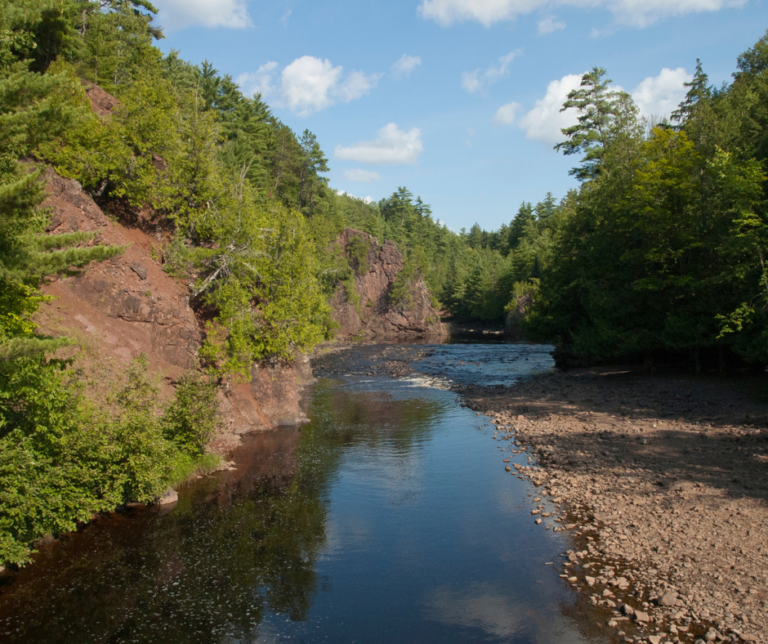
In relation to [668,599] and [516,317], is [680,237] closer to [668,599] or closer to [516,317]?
[668,599]

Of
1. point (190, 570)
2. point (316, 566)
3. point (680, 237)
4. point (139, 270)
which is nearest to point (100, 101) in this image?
point (139, 270)

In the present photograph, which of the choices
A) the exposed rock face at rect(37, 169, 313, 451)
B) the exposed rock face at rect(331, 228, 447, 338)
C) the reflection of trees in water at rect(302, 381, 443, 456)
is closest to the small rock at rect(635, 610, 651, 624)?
the reflection of trees in water at rect(302, 381, 443, 456)

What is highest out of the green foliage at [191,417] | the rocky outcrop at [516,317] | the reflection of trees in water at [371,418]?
the rocky outcrop at [516,317]

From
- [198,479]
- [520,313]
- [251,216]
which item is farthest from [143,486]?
[520,313]

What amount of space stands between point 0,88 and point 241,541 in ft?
45.1

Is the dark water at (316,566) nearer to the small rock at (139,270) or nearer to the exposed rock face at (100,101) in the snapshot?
the small rock at (139,270)

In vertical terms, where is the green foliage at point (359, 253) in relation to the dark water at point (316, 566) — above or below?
above

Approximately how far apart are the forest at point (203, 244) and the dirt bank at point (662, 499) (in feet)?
18.0

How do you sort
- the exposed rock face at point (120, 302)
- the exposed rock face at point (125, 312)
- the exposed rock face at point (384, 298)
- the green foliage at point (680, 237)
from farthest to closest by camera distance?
the exposed rock face at point (384, 298) < the green foliage at point (680, 237) < the exposed rock face at point (120, 302) < the exposed rock face at point (125, 312)

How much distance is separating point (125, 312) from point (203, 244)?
356 inches

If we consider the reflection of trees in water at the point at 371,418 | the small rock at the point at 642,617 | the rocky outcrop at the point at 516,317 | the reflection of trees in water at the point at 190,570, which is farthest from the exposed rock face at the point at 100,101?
the rocky outcrop at the point at 516,317

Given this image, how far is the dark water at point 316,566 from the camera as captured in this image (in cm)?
1228

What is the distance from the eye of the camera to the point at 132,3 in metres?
53.8

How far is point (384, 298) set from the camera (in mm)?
113625
